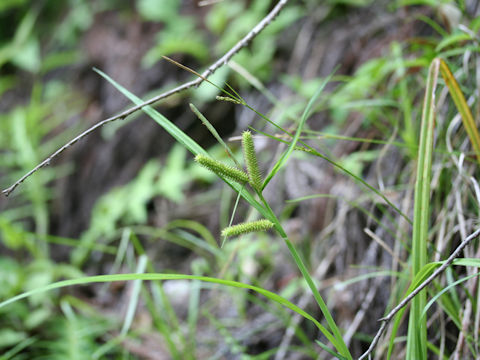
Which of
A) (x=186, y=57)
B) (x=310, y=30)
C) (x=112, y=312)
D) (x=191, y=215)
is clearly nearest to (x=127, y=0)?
(x=186, y=57)

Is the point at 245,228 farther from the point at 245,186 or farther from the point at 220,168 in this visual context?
the point at 245,186

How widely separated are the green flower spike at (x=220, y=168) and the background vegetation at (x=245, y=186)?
0.08ft

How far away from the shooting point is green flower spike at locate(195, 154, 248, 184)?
0.51 meters

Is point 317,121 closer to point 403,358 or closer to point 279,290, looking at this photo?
point 279,290

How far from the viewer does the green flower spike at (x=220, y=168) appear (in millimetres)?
511

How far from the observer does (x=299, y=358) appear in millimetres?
1152

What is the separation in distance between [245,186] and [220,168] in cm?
30

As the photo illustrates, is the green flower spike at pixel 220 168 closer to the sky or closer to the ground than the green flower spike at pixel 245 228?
closer to the sky

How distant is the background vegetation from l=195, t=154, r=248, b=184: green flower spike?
23 millimetres

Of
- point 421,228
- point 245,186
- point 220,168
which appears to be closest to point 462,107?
point 421,228

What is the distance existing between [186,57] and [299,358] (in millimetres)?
2029

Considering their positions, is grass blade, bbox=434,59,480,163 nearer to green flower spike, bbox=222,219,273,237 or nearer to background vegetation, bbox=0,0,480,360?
background vegetation, bbox=0,0,480,360

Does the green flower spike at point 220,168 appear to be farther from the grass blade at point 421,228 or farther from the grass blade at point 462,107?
the grass blade at point 462,107

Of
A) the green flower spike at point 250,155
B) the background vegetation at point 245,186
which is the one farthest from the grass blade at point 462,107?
the green flower spike at point 250,155
